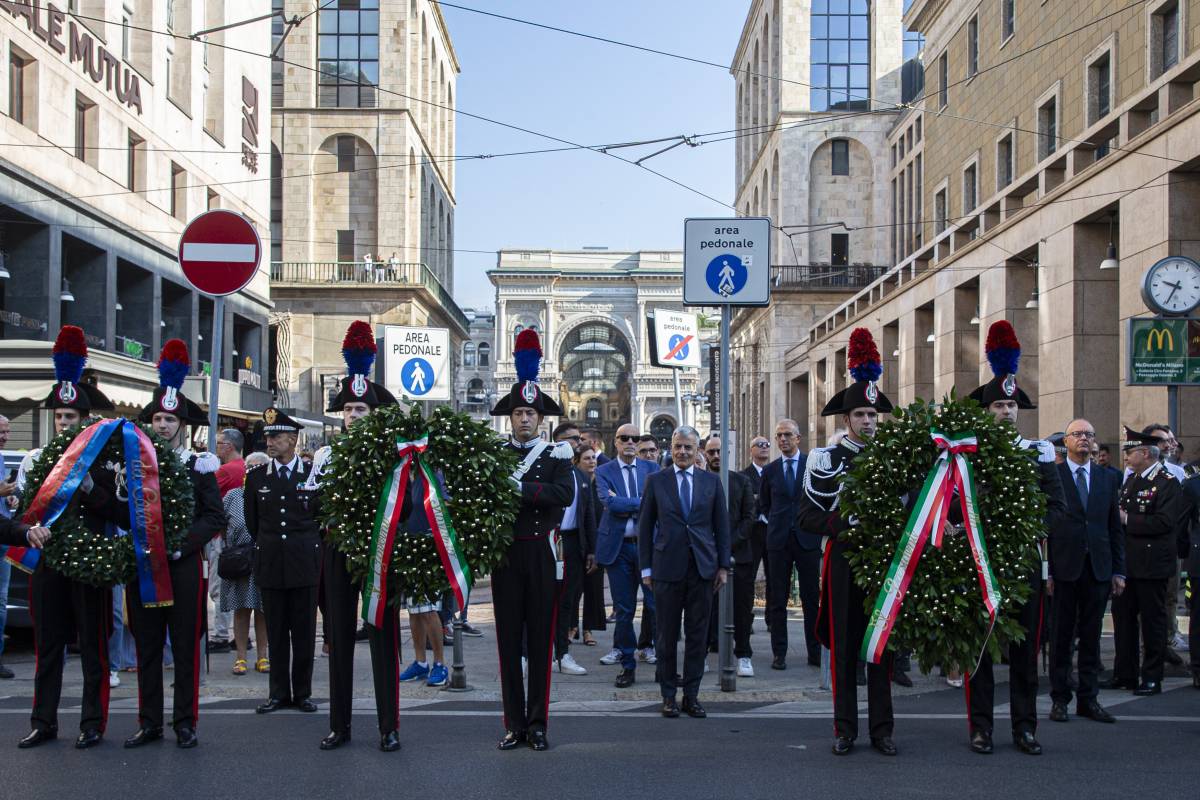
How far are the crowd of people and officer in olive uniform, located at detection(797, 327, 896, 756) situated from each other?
0.01 m

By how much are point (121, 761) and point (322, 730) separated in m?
1.31

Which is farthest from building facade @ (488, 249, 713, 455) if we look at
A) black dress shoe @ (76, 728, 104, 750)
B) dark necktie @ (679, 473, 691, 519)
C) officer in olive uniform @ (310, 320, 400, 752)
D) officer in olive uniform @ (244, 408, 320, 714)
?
black dress shoe @ (76, 728, 104, 750)

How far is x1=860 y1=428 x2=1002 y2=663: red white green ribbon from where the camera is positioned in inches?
275

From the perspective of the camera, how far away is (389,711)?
7.21 metres

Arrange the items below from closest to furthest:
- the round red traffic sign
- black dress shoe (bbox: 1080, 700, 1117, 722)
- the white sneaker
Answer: black dress shoe (bbox: 1080, 700, 1117, 722) → the round red traffic sign → the white sneaker

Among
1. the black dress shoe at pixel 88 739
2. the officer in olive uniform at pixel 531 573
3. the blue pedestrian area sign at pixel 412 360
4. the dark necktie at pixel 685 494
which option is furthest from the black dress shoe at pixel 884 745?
the blue pedestrian area sign at pixel 412 360

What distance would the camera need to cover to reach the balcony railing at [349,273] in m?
50.8

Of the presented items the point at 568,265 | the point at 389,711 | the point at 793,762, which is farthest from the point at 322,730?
the point at 568,265

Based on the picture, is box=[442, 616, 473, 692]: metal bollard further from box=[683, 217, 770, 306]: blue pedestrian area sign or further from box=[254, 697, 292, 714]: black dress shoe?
box=[683, 217, 770, 306]: blue pedestrian area sign

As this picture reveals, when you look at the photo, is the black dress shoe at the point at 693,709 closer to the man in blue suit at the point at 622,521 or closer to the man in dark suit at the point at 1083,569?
the man in blue suit at the point at 622,521

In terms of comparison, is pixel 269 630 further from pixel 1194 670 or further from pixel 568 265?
pixel 568 265

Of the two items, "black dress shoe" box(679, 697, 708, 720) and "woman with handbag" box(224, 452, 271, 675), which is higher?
"woman with handbag" box(224, 452, 271, 675)

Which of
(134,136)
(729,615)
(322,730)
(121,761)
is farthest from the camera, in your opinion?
(134,136)

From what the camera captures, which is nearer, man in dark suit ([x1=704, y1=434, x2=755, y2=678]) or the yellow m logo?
man in dark suit ([x1=704, y1=434, x2=755, y2=678])
